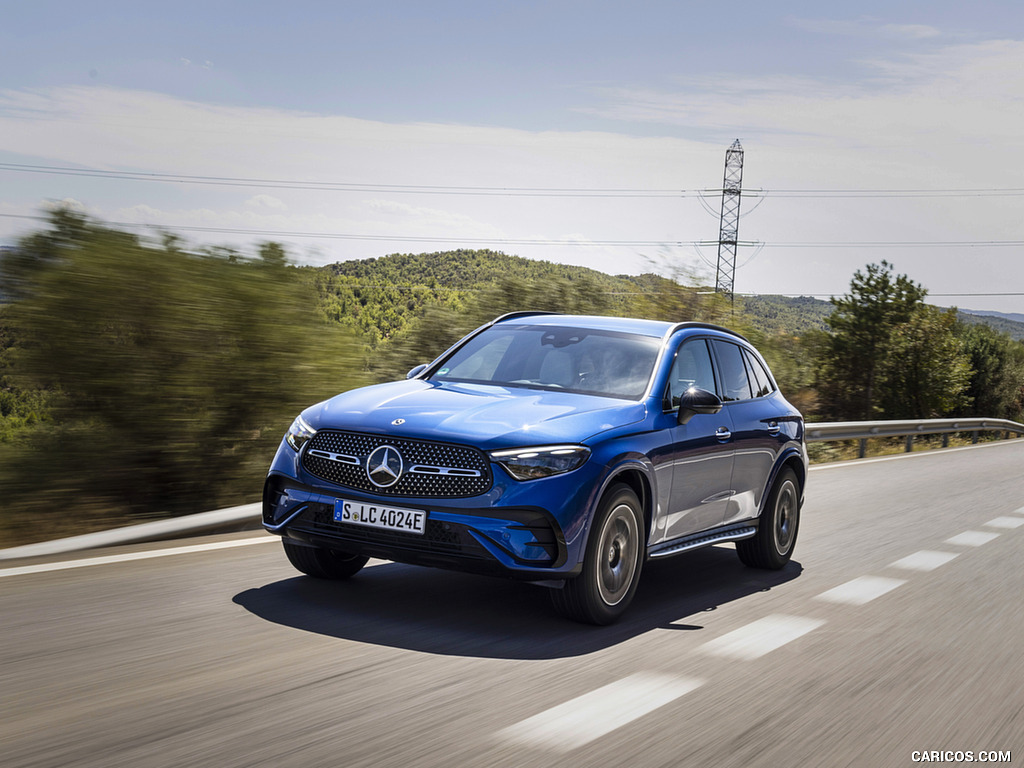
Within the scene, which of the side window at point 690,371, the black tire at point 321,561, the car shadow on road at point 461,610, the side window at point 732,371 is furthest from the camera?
the side window at point 732,371

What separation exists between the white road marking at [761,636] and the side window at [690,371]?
1.38 m

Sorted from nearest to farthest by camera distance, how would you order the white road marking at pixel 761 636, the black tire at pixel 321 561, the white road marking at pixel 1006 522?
the white road marking at pixel 761 636, the black tire at pixel 321 561, the white road marking at pixel 1006 522

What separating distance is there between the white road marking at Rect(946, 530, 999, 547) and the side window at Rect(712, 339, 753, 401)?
3264mm

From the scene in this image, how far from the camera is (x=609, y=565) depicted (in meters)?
5.80

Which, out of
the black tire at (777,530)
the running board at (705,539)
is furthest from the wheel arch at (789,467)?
the running board at (705,539)

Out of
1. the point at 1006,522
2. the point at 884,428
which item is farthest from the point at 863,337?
the point at 1006,522

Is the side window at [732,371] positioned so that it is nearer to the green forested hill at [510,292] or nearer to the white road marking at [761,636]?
the white road marking at [761,636]

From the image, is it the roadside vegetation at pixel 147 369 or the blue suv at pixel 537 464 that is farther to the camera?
the roadside vegetation at pixel 147 369

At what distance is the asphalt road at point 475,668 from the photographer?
12.7ft

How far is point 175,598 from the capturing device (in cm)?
583

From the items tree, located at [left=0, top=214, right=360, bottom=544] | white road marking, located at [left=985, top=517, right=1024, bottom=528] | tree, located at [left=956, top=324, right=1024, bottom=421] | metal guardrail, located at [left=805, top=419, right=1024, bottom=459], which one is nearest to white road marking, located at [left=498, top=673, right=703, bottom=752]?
tree, located at [left=0, top=214, right=360, bottom=544]

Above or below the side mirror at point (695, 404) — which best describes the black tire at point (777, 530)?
below

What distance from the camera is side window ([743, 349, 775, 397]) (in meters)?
8.10

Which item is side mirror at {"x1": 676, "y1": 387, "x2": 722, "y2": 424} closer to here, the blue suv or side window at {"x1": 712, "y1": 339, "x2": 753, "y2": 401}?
the blue suv
